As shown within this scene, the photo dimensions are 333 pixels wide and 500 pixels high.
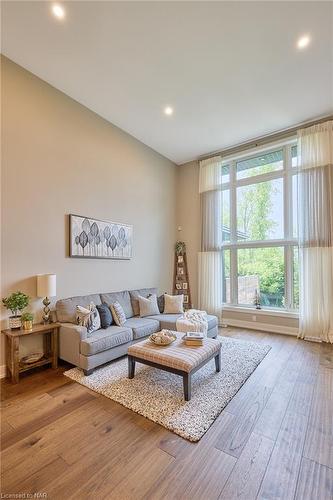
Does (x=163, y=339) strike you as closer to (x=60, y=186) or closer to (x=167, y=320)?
(x=167, y=320)

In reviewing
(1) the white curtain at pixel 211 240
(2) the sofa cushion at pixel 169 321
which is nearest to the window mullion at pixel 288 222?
(1) the white curtain at pixel 211 240

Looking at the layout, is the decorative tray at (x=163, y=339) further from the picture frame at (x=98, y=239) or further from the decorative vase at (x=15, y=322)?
the picture frame at (x=98, y=239)

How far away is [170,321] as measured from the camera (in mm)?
3830

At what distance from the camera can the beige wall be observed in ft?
9.71

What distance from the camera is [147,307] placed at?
4.22 m

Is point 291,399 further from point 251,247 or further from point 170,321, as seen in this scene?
point 251,247

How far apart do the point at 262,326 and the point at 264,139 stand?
3.83 meters

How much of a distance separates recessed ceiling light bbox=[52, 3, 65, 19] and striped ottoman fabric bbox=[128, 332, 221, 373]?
11.9 ft

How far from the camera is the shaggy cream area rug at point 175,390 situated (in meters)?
2.02

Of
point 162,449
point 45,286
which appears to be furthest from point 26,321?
point 162,449

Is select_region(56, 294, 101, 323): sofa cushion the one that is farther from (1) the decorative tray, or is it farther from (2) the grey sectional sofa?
(1) the decorative tray

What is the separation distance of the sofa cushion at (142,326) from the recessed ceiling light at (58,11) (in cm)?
377

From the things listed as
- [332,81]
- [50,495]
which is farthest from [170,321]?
[332,81]

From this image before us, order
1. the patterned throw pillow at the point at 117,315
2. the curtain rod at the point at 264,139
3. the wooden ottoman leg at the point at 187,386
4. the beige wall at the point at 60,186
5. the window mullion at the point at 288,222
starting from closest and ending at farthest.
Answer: the wooden ottoman leg at the point at 187,386 < the beige wall at the point at 60,186 < the patterned throw pillow at the point at 117,315 < the curtain rod at the point at 264,139 < the window mullion at the point at 288,222
